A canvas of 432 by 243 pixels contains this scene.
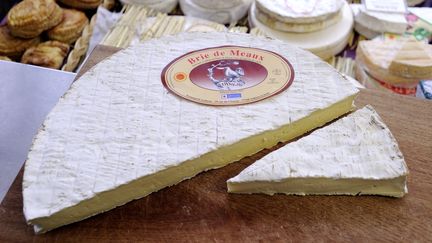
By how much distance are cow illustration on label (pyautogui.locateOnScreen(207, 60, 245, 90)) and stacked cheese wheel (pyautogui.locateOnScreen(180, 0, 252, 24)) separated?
0.82 m

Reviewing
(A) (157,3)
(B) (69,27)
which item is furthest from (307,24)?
(B) (69,27)

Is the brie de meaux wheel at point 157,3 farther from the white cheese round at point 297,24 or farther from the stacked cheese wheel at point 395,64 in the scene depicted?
the stacked cheese wheel at point 395,64

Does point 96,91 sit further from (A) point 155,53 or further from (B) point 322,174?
(B) point 322,174

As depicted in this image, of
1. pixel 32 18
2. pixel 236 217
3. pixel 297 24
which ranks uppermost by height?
pixel 236 217

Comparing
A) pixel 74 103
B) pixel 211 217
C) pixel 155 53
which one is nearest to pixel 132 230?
pixel 211 217

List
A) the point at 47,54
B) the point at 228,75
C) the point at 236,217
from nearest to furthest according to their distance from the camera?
the point at 236,217
the point at 228,75
the point at 47,54

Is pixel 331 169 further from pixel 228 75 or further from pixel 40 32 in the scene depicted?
pixel 40 32

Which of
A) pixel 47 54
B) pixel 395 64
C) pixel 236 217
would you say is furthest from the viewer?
pixel 47 54

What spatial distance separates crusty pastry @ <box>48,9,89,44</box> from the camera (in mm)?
1872

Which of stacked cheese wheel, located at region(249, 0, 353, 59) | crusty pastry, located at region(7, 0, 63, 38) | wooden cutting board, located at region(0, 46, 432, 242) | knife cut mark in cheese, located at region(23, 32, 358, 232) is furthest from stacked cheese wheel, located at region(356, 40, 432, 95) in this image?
crusty pastry, located at region(7, 0, 63, 38)

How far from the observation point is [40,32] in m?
1.85

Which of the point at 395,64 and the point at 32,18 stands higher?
the point at 395,64

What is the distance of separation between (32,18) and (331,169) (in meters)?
1.30

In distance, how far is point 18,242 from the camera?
881mm
